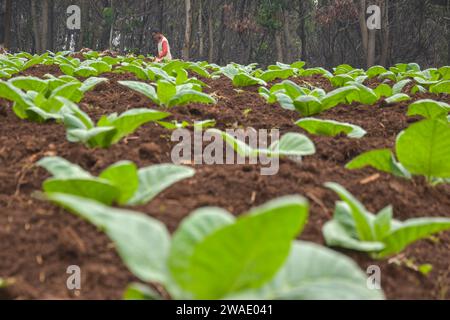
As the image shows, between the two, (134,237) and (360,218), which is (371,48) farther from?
(134,237)

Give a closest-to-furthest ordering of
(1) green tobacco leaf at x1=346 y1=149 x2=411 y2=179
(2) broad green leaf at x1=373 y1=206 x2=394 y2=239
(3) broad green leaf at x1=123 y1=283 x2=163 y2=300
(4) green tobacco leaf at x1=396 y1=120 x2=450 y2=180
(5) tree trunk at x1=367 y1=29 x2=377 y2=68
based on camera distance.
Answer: (3) broad green leaf at x1=123 y1=283 x2=163 y2=300 < (2) broad green leaf at x1=373 y1=206 x2=394 y2=239 < (4) green tobacco leaf at x1=396 y1=120 x2=450 y2=180 < (1) green tobacco leaf at x1=346 y1=149 x2=411 y2=179 < (5) tree trunk at x1=367 y1=29 x2=377 y2=68

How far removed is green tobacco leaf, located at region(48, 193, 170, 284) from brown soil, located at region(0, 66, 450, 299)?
0.72 ft

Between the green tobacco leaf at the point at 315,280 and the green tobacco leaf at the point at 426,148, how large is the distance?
91cm

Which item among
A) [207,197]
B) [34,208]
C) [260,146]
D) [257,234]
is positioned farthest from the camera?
[260,146]

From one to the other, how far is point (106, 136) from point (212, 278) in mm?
1219

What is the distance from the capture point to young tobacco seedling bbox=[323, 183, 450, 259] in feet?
4.29

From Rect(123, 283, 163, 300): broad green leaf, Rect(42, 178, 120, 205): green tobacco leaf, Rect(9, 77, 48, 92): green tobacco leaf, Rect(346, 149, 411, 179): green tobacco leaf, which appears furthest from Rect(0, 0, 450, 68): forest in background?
Rect(123, 283, 163, 300): broad green leaf

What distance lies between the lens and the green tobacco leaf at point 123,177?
1.43 metres

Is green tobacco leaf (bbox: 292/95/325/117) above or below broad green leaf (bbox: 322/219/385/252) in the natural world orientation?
above

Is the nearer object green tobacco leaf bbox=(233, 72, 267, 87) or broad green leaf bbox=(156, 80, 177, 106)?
broad green leaf bbox=(156, 80, 177, 106)

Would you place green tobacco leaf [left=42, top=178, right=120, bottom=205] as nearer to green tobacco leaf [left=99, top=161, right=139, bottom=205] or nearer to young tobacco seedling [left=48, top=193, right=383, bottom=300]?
green tobacco leaf [left=99, top=161, right=139, bottom=205]
